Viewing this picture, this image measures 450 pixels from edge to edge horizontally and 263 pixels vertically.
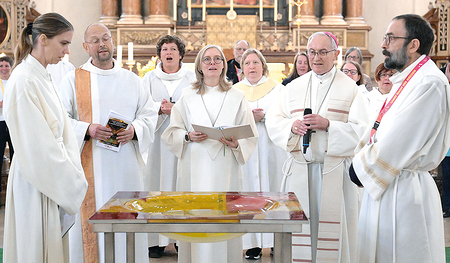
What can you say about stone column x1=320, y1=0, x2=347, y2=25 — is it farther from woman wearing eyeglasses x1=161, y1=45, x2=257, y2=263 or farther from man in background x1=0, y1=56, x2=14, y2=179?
woman wearing eyeglasses x1=161, y1=45, x2=257, y2=263

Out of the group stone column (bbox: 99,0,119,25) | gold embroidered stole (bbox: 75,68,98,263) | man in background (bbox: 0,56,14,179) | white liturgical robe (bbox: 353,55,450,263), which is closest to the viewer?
white liturgical robe (bbox: 353,55,450,263)

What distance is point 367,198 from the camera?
10.0 ft

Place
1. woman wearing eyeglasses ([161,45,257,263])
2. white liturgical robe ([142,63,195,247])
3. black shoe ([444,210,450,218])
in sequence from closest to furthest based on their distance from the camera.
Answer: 1. woman wearing eyeglasses ([161,45,257,263])
2. white liturgical robe ([142,63,195,247])
3. black shoe ([444,210,450,218])

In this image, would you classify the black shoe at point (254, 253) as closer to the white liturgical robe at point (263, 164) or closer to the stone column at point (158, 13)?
the white liturgical robe at point (263, 164)

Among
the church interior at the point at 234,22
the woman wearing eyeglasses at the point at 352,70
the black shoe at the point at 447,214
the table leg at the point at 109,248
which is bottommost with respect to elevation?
the black shoe at the point at 447,214

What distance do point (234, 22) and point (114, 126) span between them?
883 centimetres

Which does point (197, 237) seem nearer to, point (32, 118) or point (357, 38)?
point (32, 118)

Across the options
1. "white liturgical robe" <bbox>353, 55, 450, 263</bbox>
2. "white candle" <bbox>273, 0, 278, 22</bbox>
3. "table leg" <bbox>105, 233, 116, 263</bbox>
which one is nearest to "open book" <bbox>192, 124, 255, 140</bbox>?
"white liturgical robe" <bbox>353, 55, 450, 263</bbox>

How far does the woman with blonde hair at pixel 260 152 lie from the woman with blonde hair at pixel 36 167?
2213 mm

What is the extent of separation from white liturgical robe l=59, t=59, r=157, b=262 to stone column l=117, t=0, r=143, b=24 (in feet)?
28.2

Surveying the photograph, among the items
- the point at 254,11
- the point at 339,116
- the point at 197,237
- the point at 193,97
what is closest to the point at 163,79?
the point at 193,97

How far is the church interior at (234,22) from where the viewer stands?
1209 cm

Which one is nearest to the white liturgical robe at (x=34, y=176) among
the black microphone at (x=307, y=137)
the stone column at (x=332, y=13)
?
the black microphone at (x=307, y=137)

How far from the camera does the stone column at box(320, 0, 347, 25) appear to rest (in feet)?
40.2
